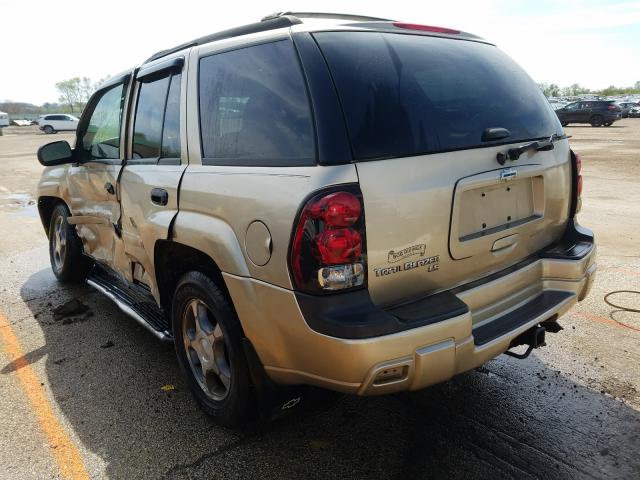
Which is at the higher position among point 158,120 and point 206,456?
point 158,120

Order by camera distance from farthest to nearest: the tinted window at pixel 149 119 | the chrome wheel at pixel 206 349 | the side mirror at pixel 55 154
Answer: the side mirror at pixel 55 154 < the tinted window at pixel 149 119 < the chrome wheel at pixel 206 349

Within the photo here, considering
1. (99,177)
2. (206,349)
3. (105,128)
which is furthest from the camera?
(105,128)

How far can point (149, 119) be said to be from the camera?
133 inches

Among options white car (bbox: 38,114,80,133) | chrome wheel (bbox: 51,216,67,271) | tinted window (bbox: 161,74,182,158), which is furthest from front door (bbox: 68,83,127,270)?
white car (bbox: 38,114,80,133)

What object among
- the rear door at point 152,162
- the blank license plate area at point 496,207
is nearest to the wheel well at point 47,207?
the rear door at point 152,162

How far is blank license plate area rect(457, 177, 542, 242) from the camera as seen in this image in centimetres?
242

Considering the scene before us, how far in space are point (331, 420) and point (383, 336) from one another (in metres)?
1.13

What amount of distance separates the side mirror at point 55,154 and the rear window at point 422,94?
290cm

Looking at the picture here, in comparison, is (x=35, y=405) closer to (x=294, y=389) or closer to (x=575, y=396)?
(x=294, y=389)

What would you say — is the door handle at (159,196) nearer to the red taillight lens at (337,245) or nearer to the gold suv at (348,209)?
the gold suv at (348,209)

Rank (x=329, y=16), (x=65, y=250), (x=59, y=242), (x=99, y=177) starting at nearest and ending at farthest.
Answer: (x=329, y=16), (x=99, y=177), (x=65, y=250), (x=59, y=242)

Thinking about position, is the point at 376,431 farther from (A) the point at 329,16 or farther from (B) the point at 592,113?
(B) the point at 592,113

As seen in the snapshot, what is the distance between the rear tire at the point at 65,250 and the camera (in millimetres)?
5000

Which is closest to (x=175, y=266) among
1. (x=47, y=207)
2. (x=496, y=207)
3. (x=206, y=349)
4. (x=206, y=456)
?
(x=206, y=349)
